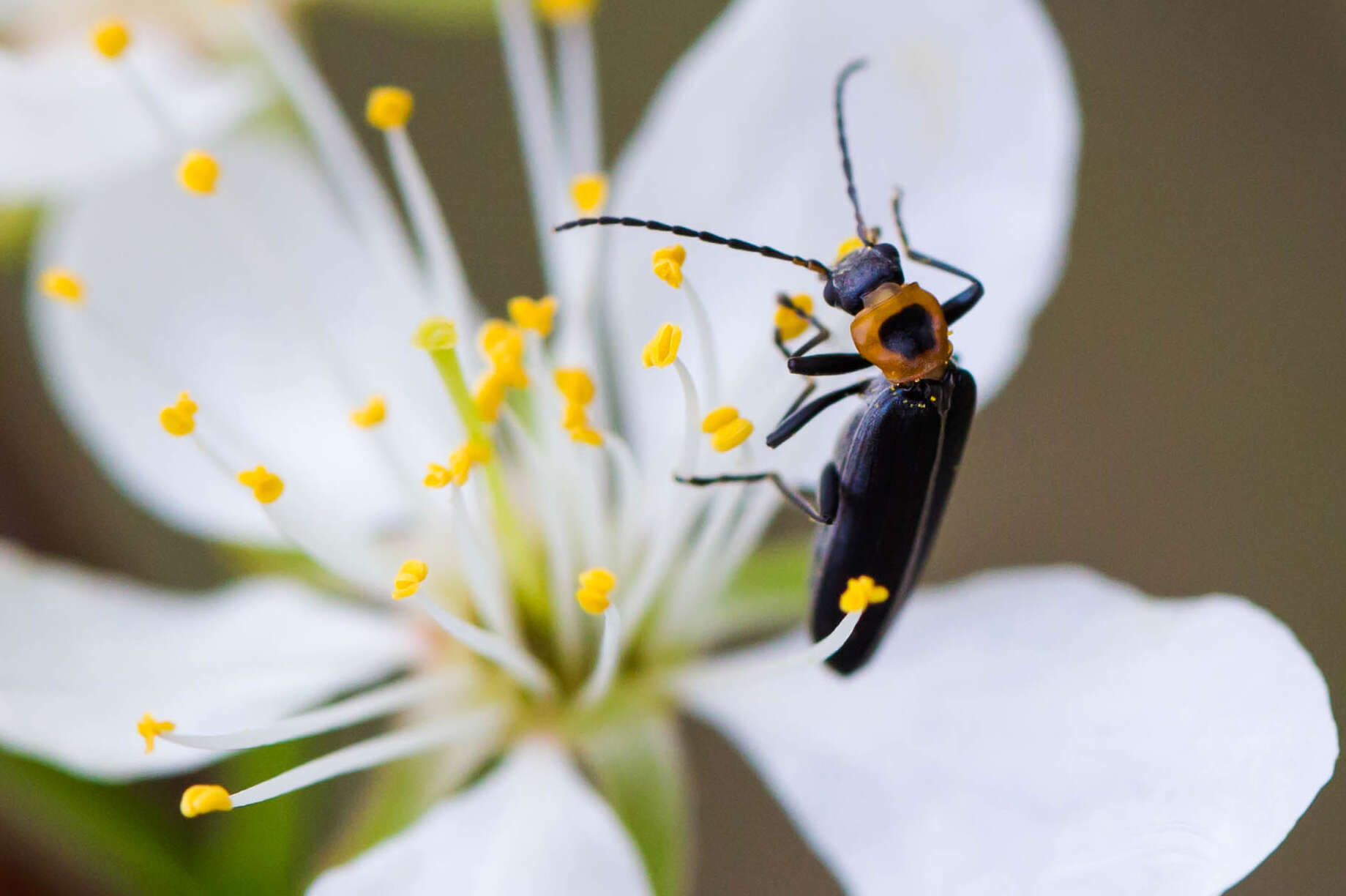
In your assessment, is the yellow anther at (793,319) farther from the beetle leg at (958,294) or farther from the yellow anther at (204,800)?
the yellow anther at (204,800)

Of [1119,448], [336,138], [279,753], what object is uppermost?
[336,138]

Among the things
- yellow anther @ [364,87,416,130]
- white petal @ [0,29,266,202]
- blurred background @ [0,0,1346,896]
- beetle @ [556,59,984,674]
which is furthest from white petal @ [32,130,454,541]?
blurred background @ [0,0,1346,896]

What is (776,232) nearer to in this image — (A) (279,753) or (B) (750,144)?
(B) (750,144)

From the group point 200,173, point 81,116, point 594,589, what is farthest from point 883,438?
point 81,116

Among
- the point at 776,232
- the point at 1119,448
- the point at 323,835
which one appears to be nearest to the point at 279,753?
the point at 323,835

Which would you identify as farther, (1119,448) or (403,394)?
(1119,448)

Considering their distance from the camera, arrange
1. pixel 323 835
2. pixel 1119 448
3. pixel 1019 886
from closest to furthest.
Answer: pixel 1019 886, pixel 323 835, pixel 1119 448

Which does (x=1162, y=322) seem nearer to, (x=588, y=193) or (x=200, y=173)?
(x=588, y=193)
